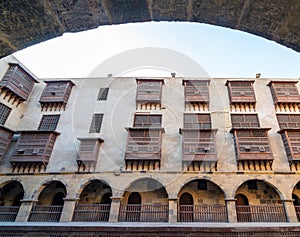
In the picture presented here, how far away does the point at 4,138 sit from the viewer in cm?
1310

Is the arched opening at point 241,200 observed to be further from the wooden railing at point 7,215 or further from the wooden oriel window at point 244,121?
the wooden railing at point 7,215

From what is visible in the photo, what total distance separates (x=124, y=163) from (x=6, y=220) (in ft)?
23.1

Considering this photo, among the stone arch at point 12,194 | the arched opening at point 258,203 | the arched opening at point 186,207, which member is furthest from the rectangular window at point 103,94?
the arched opening at point 258,203

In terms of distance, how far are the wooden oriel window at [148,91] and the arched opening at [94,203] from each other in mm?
6160

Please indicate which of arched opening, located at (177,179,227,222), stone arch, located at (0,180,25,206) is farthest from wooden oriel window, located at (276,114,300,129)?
stone arch, located at (0,180,25,206)

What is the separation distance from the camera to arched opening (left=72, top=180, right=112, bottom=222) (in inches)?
454

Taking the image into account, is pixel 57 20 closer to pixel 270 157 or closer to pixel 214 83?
pixel 270 157

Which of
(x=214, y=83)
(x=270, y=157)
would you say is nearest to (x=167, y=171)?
(x=270, y=157)

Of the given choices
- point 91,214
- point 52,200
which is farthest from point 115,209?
point 52,200

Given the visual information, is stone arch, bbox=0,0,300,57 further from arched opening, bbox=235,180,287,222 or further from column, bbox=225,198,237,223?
arched opening, bbox=235,180,287,222

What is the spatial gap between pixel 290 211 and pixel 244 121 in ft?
17.8

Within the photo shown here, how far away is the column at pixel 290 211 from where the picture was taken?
10291mm

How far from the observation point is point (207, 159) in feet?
39.0

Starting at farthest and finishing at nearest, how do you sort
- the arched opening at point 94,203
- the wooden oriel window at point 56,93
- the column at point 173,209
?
Result: the wooden oriel window at point 56,93, the arched opening at point 94,203, the column at point 173,209
